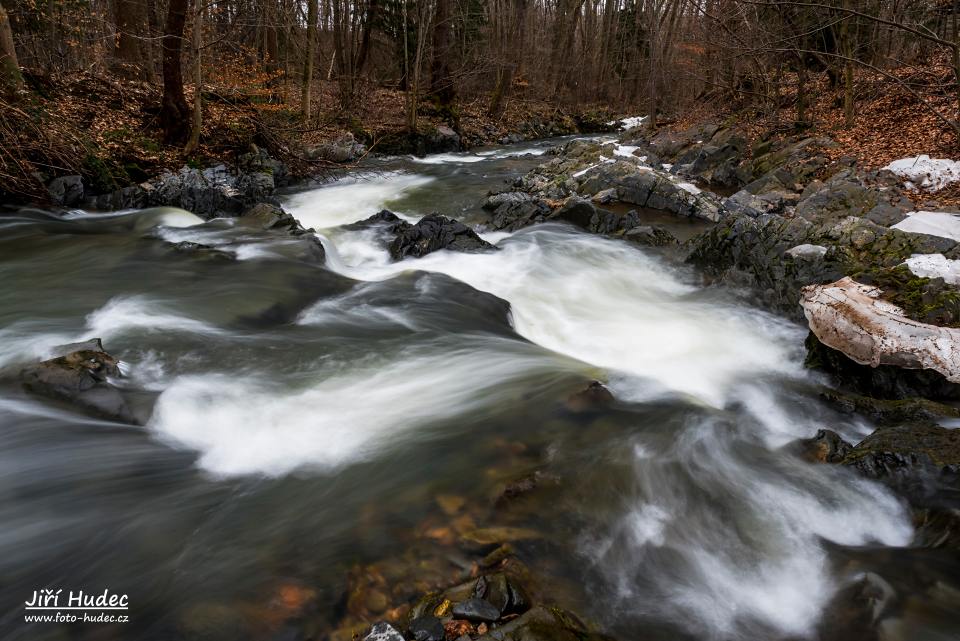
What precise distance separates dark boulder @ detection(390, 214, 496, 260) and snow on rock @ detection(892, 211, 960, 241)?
18.6 feet

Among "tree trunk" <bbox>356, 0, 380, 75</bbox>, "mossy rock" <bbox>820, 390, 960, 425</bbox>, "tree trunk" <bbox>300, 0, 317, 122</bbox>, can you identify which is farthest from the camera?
"tree trunk" <bbox>356, 0, 380, 75</bbox>

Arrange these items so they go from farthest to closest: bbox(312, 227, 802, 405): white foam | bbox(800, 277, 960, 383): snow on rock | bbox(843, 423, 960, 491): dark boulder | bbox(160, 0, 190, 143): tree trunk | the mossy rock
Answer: bbox(160, 0, 190, 143): tree trunk → bbox(312, 227, 802, 405): white foam → bbox(800, 277, 960, 383): snow on rock → the mossy rock → bbox(843, 423, 960, 491): dark boulder

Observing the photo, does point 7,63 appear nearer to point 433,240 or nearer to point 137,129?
point 137,129

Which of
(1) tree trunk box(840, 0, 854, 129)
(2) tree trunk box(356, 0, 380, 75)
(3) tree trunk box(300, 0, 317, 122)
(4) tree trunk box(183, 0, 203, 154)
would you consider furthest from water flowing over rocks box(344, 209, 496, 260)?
(2) tree trunk box(356, 0, 380, 75)

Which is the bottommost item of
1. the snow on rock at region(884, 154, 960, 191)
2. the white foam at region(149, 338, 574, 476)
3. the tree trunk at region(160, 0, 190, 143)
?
the white foam at region(149, 338, 574, 476)

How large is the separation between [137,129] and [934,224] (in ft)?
46.1

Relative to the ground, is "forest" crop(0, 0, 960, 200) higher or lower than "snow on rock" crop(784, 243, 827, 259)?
higher

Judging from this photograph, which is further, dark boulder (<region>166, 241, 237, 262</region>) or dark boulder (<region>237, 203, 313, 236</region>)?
dark boulder (<region>237, 203, 313, 236</region>)

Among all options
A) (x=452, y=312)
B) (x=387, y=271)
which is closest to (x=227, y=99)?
(x=387, y=271)

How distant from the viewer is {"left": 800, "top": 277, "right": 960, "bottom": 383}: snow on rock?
4652mm

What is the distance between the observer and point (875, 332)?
483 cm

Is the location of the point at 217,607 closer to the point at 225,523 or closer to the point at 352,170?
the point at 225,523

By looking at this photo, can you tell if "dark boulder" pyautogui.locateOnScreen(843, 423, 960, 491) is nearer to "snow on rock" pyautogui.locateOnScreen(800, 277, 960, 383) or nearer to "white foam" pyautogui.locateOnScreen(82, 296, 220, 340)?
"snow on rock" pyautogui.locateOnScreen(800, 277, 960, 383)

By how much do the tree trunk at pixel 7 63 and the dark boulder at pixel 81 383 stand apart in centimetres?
809
